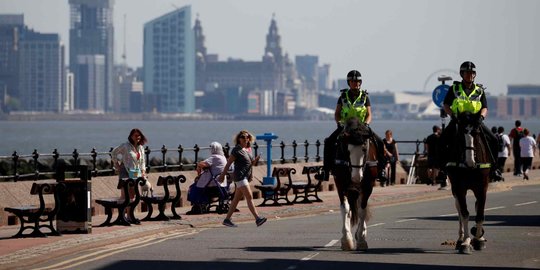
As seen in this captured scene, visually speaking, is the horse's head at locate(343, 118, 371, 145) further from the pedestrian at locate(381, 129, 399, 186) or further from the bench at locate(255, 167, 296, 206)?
the pedestrian at locate(381, 129, 399, 186)

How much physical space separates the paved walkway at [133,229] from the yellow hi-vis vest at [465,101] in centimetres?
535

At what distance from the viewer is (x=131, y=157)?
90.2ft

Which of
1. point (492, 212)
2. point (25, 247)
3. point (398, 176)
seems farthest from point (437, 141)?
point (398, 176)

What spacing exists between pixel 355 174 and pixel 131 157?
24.5 ft

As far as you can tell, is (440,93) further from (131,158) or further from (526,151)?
(131,158)

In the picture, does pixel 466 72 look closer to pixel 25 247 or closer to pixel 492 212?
pixel 25 247

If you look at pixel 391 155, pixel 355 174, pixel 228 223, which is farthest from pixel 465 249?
pixel 391 155

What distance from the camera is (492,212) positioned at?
98.5ft

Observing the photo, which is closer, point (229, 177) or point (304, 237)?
point (304, 237)

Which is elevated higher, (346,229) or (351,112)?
(351,112)

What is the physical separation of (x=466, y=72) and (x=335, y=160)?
2075 millimetres

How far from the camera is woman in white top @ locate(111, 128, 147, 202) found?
1079 inches

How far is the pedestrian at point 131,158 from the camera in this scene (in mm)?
27406

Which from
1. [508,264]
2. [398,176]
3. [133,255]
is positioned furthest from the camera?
[398,176]
